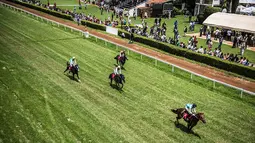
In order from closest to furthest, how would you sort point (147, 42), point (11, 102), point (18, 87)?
point (11, 102), point (18, 87), point (147, 42)

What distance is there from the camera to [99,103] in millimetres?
15719

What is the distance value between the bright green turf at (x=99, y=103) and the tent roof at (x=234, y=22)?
16.8 m

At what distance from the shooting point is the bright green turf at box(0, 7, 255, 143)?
41.5ft

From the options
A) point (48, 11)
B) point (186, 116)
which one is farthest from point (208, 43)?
point (48, 11)

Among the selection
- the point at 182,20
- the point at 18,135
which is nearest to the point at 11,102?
the point at 18,135

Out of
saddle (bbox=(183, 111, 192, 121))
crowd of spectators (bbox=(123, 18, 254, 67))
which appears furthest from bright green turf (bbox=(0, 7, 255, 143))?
crowd of spectators (bbox=(123, 18, 254, 67))

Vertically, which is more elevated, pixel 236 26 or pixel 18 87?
pixel 236 26

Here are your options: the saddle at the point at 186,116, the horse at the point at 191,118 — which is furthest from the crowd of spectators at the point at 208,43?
the saddle at the point at 186,116

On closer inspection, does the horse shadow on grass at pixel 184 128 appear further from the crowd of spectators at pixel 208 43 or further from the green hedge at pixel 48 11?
the green hedge at pixel 48 11

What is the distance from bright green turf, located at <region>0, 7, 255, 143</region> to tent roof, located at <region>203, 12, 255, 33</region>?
660 inches

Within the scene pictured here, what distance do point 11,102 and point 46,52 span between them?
1052 centimetres

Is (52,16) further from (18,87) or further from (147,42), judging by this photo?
(18,87)

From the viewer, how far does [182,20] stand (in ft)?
162

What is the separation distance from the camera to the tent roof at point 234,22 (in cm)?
3394
